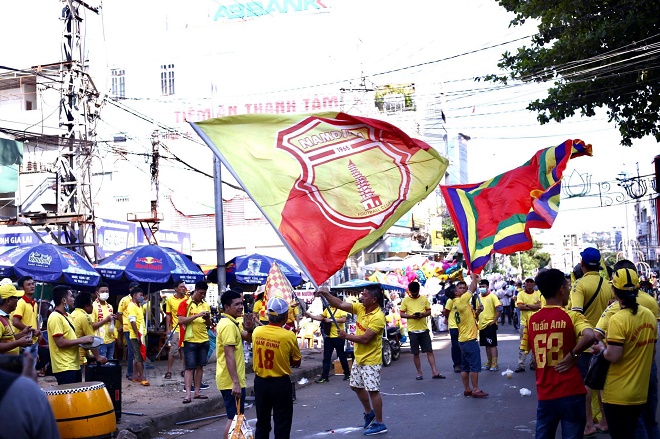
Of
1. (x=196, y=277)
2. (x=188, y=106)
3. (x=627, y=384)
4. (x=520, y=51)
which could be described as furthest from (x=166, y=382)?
(x=188, y=106)

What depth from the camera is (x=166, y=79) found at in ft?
148

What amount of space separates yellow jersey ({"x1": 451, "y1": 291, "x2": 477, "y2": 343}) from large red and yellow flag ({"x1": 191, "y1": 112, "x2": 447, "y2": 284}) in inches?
195

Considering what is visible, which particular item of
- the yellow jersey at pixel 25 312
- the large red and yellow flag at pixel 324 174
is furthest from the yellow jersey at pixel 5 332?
the large red and yellow flag at pixel 324 174

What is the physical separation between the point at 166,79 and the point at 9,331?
38.0 meters

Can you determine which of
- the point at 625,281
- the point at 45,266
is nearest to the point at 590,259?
the point at 625,281

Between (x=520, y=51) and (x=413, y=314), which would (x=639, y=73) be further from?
(x=413, y=314)

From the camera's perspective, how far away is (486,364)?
1731 centimetres

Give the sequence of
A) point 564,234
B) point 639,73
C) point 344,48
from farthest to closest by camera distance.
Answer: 1. point 564,234
2. point 344,48
3. point 639,73

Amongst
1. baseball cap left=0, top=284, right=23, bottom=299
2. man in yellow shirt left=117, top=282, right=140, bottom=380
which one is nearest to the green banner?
man in yellow shirt left=117, top=282, right=140, bottom=380

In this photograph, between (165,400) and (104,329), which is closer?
(165,400)

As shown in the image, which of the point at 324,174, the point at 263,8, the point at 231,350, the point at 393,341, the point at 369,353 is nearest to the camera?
the point at 324,174

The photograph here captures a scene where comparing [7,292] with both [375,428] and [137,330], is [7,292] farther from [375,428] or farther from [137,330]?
[137,330]

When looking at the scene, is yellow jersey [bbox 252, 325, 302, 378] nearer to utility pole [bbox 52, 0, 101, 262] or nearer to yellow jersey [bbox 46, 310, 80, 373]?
yellow jersey [bbox 46, 310, 80, 373]

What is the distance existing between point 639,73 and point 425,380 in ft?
23.9
